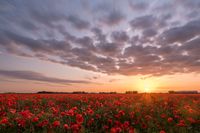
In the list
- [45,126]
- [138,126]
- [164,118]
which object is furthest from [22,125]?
[164,118]

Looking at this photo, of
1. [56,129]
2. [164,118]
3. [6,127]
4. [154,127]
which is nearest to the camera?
[56,129]

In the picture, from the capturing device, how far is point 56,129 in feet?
21.4

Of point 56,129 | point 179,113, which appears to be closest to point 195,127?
point 179,113

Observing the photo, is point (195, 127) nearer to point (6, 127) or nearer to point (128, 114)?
point (128, 114)

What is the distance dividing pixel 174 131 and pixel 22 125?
5.08 meters

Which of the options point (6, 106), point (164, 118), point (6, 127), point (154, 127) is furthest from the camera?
point (6, 106)

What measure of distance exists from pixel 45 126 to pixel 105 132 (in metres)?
1.98

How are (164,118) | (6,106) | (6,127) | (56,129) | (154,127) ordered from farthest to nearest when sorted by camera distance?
(6,106) < (164,118) < (154,127) < (6,127) < (56,129)

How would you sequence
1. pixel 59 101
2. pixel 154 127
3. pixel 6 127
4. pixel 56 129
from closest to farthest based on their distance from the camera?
pixel 56 129 → pixel 6 127 → pixel 154 127 → pixel 59 101

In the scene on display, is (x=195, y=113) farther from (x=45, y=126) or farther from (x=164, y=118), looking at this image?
(x=45, y=126)

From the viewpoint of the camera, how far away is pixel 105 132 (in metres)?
6.89

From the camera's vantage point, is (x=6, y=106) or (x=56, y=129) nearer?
(x=56, y=129)

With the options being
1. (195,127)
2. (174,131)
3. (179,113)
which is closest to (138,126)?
(174,131)

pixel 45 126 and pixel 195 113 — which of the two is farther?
pixel 195 113
